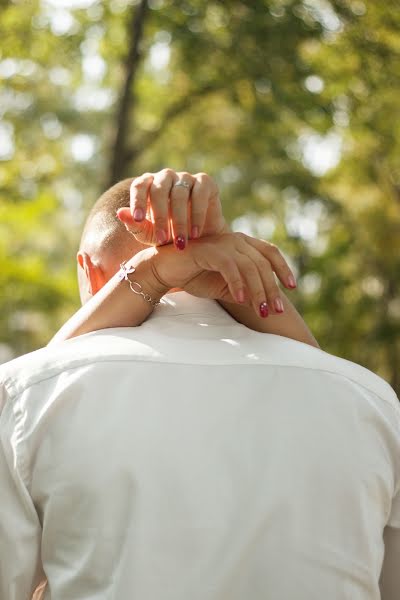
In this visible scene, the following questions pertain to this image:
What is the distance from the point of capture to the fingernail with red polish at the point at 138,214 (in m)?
1.73

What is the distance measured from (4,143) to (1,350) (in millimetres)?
4062

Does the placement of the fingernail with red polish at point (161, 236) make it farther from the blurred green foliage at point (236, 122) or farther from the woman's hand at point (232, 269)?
the blurred green foliage at point (236, 122)

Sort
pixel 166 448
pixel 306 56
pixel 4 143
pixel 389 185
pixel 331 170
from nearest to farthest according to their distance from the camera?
pixel 166 448, pixel 306 56, pixel 4 143, pixel 389 185, pixel 331 170

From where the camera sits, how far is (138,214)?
174 cm

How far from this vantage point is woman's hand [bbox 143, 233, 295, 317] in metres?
1.79

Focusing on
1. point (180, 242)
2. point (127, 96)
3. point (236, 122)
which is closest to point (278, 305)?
point (180, 242)

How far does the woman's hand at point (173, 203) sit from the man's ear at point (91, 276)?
364 millimetres

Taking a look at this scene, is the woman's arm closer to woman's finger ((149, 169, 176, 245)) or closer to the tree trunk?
woman's finger ((149, 169, 176, 245))

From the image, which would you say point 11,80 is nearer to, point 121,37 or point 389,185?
point 121,37

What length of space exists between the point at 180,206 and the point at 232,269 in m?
0.17

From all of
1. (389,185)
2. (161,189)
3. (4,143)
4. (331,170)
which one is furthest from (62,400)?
(331,170)

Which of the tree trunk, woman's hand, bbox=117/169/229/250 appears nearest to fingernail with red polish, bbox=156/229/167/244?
woman's hand, bbox=117/169/229/250

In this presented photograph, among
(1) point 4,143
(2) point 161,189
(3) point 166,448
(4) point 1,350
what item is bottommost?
(4) point 1,350

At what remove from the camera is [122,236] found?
2176mm
